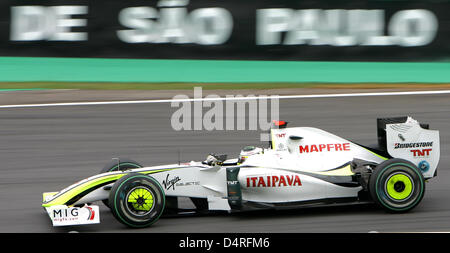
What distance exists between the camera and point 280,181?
8.01 metres

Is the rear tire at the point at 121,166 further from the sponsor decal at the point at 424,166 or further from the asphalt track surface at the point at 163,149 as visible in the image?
the sponsor decal at the point at 424,166

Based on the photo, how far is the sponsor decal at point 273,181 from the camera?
8.00m

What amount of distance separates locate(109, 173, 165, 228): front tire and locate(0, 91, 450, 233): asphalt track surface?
5.6 inches

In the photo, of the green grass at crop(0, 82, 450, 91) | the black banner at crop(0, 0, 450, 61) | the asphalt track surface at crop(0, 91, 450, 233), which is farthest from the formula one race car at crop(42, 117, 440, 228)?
the black banner at crop(0, 0, 450, 61)

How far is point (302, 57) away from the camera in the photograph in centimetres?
1505

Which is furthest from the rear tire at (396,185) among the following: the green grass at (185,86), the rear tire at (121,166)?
the green grass at (185,86)

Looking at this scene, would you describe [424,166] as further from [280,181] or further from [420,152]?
[280,181]

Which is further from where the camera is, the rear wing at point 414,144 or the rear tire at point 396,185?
the rear wing at point 414,144

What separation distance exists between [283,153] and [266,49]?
6995 mm

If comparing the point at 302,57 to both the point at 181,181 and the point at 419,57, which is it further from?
the point at 181,181

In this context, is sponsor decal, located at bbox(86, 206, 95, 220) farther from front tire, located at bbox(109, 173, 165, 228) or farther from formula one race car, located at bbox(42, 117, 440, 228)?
front tire, located at bbox(109, 173, 165, 228)

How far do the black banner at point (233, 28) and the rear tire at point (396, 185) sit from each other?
7.18 m

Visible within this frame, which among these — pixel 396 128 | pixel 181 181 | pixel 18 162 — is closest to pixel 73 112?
pixel 18 162
